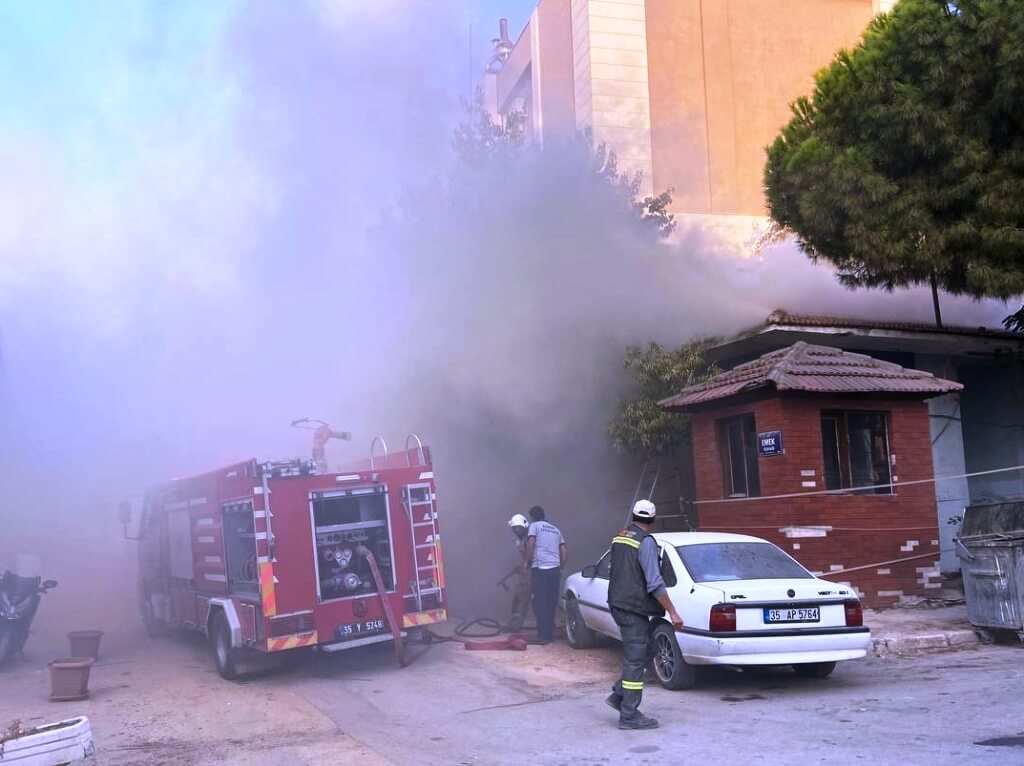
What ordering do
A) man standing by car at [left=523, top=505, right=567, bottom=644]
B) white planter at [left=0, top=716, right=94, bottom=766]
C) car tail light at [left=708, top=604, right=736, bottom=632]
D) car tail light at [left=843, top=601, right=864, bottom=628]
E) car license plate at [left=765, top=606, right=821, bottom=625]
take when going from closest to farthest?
white planter at [left=0, top=716, right=94, bottom=766], car tail light at [left=708, top=604, right=736, bottom=632], car license plate at [left=765, top=606, right=821, bottom=625], car tail light at [left=843, top=601, right=864, bottom=628], man standing by car at [left=523, top=505, right=567, bottom=644]

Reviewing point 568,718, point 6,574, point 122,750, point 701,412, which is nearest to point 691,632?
point 568,718

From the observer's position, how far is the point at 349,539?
389 inches

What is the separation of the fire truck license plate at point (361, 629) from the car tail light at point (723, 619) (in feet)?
12.1

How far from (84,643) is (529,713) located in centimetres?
615

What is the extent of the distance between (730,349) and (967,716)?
30.3 ft

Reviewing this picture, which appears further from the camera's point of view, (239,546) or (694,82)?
(694,82)

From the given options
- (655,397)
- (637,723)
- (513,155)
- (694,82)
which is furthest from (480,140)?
(637,723)

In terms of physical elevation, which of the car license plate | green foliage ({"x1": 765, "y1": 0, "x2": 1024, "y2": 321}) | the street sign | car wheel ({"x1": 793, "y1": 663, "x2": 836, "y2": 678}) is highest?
green foliage ({"x1": 765, "y1": 0, "x2": 1024, "y2": 321})

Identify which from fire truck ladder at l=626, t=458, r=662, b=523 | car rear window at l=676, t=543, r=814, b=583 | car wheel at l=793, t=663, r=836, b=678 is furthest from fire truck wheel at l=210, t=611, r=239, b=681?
fire truck ladder at l=626, t=458, r=662, b=523

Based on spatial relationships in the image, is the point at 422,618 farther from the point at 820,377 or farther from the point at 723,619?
the point at 820,377

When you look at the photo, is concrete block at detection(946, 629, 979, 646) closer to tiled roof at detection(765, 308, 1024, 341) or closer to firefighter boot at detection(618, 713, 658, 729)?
firefighter boot at detection(618, 713, 658, 729)

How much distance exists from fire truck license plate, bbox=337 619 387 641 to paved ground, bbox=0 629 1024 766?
1.40ft

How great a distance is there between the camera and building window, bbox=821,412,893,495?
11.7 metres

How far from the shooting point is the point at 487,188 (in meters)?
16.7
